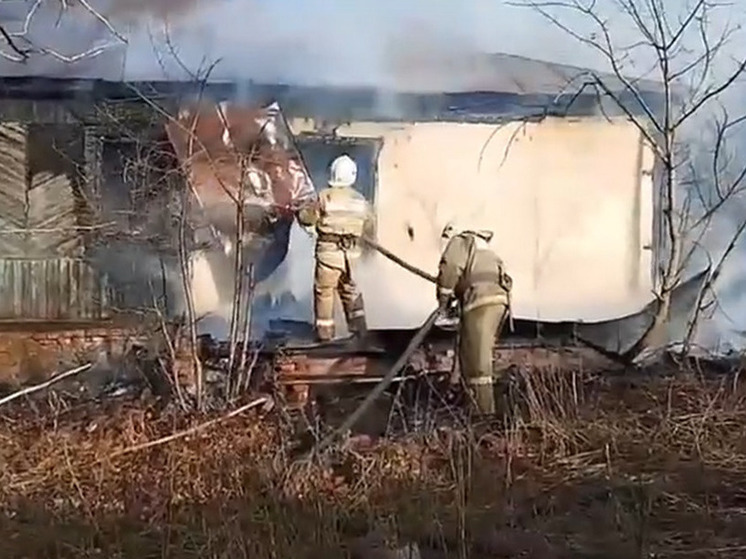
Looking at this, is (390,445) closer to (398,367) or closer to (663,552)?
(398,367)

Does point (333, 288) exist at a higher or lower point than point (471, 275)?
lower

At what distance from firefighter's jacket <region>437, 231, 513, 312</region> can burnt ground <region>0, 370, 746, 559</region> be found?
58 cm

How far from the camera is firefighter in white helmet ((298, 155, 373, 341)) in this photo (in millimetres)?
9648

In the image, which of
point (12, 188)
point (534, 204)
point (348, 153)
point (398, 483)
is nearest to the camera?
point (398, 483)

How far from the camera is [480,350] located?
767cm

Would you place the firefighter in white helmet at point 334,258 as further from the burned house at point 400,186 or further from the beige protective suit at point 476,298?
the beige protective suit at point 476,298

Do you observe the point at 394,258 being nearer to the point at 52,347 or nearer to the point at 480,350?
the point at 480,350

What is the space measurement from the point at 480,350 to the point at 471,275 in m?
0.45

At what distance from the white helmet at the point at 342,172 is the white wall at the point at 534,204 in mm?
212

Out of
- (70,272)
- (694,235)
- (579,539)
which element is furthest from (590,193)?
(579,539)

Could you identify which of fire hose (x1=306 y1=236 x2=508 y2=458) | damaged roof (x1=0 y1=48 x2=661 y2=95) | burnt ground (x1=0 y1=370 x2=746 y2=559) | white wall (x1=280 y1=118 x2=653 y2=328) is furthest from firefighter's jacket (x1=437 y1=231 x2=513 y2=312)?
damaged roof (x1=0 y1=48 x2=661 y2=95)

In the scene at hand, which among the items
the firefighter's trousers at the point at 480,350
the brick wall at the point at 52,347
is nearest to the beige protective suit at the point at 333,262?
the brick wall at the point at 52,347

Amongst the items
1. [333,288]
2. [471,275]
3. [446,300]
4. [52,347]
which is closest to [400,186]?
[333,288]

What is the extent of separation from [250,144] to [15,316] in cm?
220
